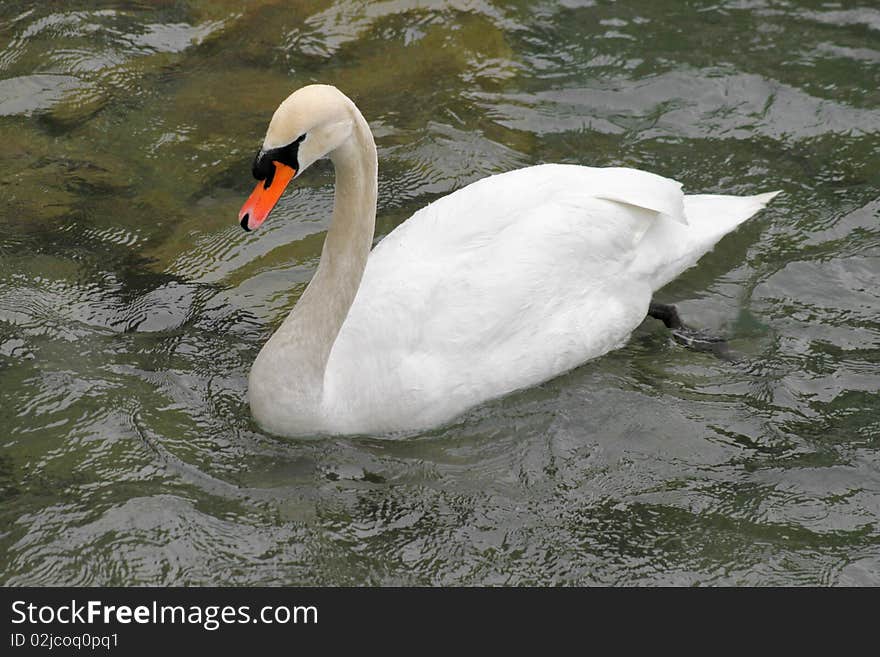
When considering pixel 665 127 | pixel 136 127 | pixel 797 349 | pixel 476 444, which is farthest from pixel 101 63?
pixel 797 349

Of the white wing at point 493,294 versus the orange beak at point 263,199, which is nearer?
the orange beak at point 263,199

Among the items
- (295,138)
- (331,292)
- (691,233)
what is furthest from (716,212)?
(295,138)

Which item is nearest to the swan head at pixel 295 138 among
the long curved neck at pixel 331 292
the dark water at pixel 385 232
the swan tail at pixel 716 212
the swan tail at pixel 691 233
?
the long curved neck at pixel 331 292

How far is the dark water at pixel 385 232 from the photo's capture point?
5.88 metres

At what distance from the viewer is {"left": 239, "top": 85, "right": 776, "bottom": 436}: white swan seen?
6.01 meters

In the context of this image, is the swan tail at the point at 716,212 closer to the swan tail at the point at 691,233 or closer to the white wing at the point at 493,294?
the swan tail at the point at 691,233

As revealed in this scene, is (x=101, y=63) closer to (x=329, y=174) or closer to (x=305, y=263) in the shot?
(x=329, y=174)

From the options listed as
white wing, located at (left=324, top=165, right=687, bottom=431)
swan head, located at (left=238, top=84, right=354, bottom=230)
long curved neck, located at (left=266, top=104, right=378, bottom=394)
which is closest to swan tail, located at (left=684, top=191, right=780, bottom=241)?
white wing, located at (left=324, top=165, right=687, bottom=431)

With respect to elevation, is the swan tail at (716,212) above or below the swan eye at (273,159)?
below

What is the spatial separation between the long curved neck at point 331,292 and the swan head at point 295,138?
38cm

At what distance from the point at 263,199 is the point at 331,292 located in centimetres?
77

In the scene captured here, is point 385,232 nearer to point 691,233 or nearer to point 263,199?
point 691,233

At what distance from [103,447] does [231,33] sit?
4649 mm

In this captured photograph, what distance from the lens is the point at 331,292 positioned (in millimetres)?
6219
